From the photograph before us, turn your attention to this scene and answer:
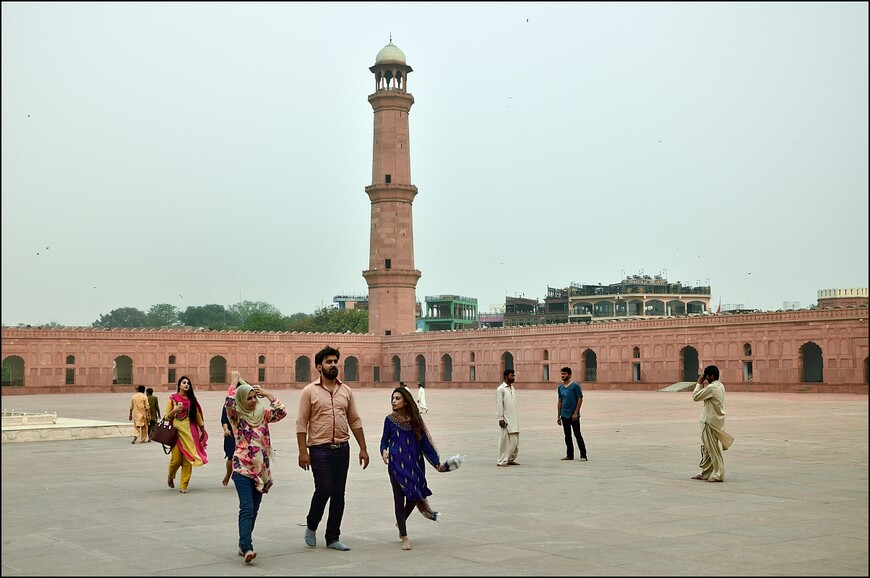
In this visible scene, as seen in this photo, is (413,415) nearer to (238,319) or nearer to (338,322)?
(338,322)

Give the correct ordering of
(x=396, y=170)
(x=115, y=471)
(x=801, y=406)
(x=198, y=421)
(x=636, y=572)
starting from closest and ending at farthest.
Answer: (x=636, y=572) < (x=198, y=421) < (x=115, y=471) < (x=801, y=406) < (x=396, y=170)

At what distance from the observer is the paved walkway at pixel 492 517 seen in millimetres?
5961

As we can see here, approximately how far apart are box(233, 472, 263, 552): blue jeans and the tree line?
75.4 metres

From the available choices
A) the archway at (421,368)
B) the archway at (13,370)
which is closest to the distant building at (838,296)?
the archway at (421,368)

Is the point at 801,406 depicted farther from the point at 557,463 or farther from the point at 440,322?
the point at 440,322

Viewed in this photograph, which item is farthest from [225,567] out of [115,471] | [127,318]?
[127,318]

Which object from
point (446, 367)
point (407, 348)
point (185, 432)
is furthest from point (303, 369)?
point (185, 432)

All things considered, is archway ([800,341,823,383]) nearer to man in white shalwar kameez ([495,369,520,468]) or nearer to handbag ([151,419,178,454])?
man in white shalwar kameez ([495,369,520,468])

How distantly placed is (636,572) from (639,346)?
4249cm

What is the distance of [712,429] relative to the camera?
1031 cm

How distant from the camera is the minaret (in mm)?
59906

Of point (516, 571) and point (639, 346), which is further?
point (639, 346)

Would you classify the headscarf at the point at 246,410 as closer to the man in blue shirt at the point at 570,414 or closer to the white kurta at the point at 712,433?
the white kurta at the point at 712,433

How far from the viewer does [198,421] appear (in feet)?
33.6
